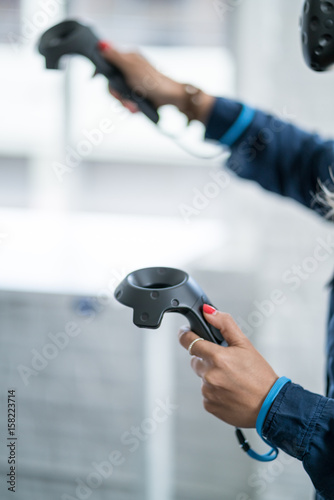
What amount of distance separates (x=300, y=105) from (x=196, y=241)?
358mm

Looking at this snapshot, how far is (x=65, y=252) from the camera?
1.21 meters

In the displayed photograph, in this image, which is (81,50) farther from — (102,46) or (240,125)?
(240,125)

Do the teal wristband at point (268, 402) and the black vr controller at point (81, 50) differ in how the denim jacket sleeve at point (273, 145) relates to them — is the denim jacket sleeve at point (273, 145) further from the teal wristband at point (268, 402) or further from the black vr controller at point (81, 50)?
the teal wristband at point (268, 402)

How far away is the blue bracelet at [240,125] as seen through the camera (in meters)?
0.73

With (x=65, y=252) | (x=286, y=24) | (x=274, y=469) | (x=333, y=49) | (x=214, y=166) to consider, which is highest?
(x=333, y=49)

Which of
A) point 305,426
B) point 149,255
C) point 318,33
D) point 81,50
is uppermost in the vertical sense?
point 318,33

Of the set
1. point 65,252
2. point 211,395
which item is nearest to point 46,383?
point 65,252

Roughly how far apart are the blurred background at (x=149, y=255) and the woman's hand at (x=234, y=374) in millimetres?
516

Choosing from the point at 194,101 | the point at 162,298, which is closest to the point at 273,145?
the point at 194,101

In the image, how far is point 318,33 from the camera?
482 millimetres

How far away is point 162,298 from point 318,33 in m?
0.27

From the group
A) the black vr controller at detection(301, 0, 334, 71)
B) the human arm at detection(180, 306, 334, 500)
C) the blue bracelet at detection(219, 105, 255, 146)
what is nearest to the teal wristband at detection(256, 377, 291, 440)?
the human arm at detection(180, 306, 334, 500)

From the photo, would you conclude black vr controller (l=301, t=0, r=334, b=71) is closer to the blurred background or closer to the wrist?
the wrist

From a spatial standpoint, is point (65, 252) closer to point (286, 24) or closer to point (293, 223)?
point (293, 223)
